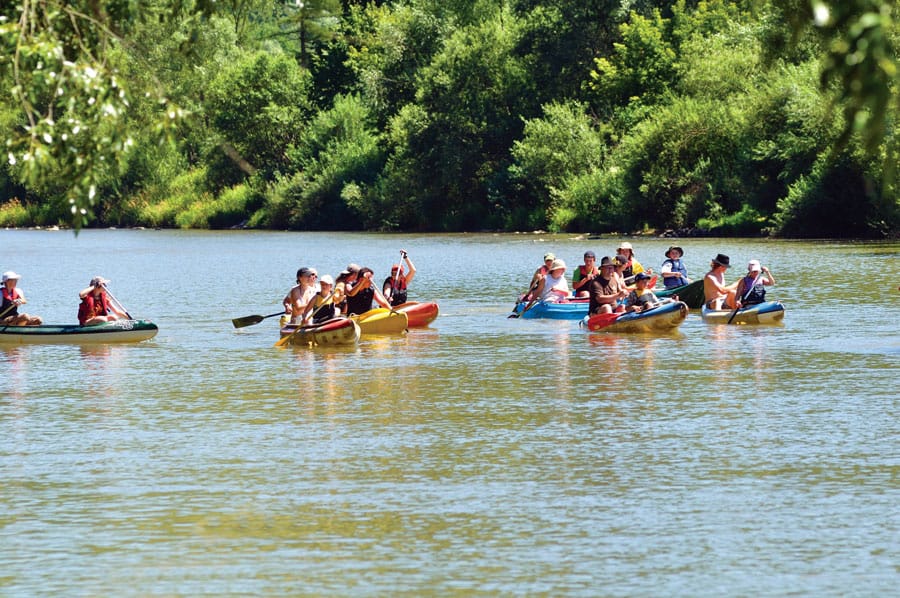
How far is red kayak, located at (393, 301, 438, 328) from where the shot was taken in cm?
2656

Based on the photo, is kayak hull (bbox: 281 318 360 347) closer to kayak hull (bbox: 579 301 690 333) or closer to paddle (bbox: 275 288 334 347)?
paddle (bbox: 275 288 334 347)

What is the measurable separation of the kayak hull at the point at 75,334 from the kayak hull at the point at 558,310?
7136 millimetres

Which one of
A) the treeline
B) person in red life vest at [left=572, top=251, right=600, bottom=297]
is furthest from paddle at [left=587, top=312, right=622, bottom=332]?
the treeline

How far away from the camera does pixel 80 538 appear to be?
10680 millimetres

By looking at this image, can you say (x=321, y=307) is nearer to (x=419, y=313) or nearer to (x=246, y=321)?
(x=419, y=313)

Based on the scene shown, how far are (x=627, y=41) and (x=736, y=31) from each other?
6.25 metres

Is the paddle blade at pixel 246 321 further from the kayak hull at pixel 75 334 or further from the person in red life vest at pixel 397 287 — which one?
the kayak hull at pixel 75 334

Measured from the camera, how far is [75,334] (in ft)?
78.3

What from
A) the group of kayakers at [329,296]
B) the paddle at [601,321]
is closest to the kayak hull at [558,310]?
the paddle at [601,321]

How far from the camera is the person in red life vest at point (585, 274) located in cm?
2610

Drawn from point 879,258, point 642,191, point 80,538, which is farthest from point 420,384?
point 642,191

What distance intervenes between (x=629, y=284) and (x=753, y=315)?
2.11 m

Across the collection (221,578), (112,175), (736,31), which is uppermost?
(736,31)

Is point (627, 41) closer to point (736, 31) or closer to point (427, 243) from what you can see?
point (736, 31)
